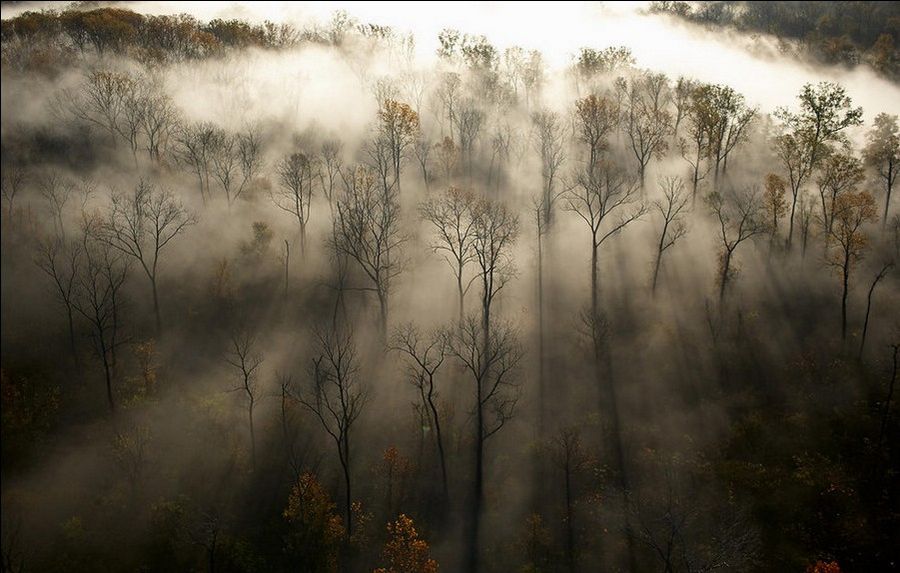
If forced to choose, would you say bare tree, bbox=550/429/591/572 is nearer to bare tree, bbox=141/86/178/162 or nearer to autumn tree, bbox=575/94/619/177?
autumn tree, bbox=575/94/619/177

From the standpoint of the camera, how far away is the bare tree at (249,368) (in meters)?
44.9

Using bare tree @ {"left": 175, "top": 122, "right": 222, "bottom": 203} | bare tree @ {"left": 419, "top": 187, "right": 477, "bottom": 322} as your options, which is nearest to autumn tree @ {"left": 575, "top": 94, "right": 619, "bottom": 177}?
bare tree @ {"left": 419, "top": 187, "right": 477, "bottom": 322}

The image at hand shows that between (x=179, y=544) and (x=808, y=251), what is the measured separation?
2461 inches

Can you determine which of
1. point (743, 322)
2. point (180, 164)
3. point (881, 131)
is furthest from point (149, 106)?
point (881, 131)

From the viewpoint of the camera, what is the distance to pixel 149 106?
232 ft

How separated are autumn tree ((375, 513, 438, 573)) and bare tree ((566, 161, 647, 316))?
Result: 34816 mm

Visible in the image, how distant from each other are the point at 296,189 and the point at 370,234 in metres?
9.39

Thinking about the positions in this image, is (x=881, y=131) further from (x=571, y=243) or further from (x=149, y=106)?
(x=149, y=106)

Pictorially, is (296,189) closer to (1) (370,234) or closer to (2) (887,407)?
(1) (370,234)

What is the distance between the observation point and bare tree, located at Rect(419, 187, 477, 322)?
Result: 2272 inches

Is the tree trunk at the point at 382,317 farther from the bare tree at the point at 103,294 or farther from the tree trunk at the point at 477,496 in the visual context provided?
the bare tree at the point at 103,294

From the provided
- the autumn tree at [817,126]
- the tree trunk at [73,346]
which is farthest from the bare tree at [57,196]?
the autumn tree at [817,126]

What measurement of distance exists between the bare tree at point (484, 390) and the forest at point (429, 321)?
303 mm

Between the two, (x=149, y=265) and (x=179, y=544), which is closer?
(x=179, y=544)
